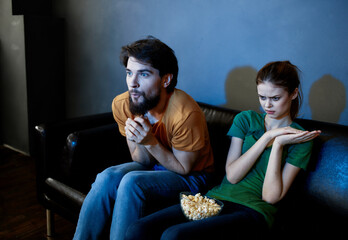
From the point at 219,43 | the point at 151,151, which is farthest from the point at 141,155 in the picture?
the point at 219,43

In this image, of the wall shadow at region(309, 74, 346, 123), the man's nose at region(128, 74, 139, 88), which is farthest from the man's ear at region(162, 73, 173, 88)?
the wall shadow at region(309, 74, 346, 123)

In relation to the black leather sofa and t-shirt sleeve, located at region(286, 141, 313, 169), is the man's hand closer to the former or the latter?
the black leather sofa

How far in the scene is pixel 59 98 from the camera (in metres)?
3.09

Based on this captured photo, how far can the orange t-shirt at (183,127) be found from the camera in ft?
4.55

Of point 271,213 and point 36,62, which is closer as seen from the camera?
point 271,213

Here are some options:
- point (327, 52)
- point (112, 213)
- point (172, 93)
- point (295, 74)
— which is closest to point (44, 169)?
point (112, 213)

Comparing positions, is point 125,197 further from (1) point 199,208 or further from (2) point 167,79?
(2) point 167,79

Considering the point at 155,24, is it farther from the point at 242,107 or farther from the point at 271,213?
the point at 271,213

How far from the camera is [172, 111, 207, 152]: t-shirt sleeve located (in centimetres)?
138

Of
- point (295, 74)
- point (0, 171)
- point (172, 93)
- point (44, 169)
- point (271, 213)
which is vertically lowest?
point (0, 171)

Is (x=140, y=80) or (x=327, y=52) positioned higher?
(x=327, y=52)

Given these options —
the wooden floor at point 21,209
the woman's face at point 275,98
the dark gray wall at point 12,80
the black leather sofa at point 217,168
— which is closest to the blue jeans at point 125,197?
the black leather sofa at point 217,168

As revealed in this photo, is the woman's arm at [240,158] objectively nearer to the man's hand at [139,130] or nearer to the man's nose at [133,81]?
the man's hand at [139,130]

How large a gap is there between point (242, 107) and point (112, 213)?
1.01m
